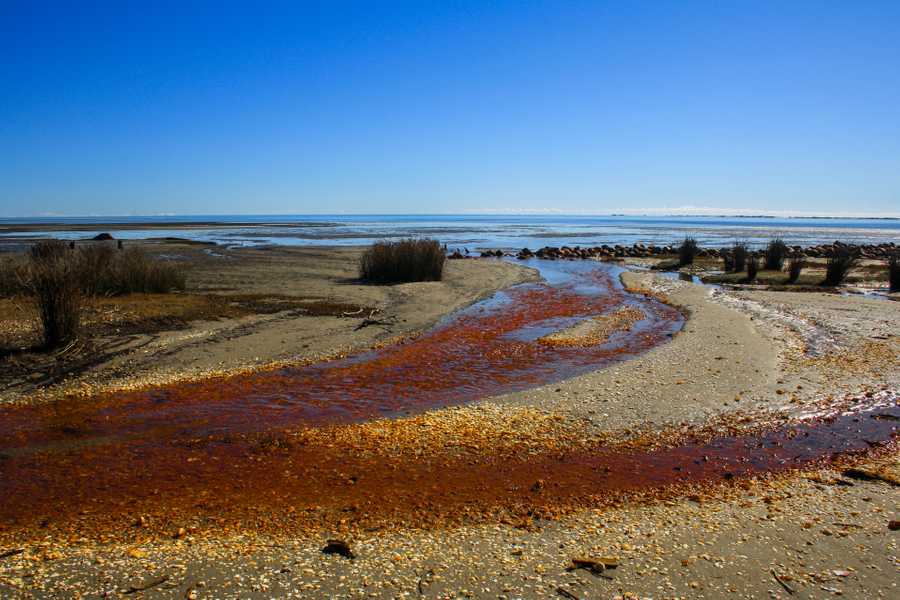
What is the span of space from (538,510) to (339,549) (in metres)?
1.88

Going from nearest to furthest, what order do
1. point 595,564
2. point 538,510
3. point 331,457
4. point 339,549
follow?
point 595,564 → point 339,549 → point 538,510 → point 331,457

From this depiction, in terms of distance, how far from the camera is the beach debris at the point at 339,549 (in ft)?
14.4

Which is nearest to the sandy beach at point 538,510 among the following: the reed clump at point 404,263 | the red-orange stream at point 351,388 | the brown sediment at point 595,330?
the red-orange stream at point 351,388

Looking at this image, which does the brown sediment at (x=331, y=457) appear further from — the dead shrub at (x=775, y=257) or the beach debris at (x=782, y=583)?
the dead shrub at (x=775, y=257)

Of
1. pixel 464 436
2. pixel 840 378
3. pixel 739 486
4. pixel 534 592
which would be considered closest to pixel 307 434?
pixel 464 436

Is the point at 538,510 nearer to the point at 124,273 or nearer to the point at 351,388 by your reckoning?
the point at 351,388

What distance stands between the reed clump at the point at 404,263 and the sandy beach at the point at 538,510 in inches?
389

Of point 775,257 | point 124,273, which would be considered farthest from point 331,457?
point 775,257

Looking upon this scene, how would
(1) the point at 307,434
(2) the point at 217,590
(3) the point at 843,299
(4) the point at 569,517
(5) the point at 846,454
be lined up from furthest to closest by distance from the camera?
1. (3) the point at 843,299
2. (1) the point at 307,434
3. (5) the point at 846,454
4. (4) the point at 569,517
5. (2) the point at 217,590

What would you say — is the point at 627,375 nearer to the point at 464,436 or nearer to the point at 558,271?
the point at 464,436

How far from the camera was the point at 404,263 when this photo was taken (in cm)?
2192

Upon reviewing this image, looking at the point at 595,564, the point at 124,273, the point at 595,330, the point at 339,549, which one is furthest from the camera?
the point at 124,273

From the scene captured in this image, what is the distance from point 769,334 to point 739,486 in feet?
27.5

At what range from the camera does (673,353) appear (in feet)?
36.4
